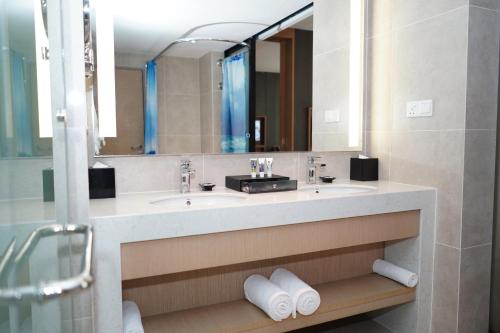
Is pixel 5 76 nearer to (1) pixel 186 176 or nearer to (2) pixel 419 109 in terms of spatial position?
(1) pixel 186 176

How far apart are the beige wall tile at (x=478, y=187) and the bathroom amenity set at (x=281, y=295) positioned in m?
0.84

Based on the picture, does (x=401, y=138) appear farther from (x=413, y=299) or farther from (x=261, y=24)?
(x=261, y=24)

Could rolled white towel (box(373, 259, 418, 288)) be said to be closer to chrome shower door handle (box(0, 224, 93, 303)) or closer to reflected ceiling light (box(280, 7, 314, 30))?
reflected ceiling light (box(280, 7, 314, 30))

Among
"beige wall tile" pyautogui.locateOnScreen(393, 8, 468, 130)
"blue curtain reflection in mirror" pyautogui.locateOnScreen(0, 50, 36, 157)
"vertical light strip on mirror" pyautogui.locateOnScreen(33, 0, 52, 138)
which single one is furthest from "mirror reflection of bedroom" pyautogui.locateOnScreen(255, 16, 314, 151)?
"blue curtain reflection in mirror" pyautogui.locateOnScreen(0, 50, 36, 157)

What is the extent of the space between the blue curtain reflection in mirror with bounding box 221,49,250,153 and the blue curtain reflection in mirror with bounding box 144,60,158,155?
1.12 feet

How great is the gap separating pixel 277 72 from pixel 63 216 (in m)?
1.39

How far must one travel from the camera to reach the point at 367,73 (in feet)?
7.97

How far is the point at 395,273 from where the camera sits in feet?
6.82

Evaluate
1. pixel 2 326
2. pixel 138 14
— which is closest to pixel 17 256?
pixel 2 326

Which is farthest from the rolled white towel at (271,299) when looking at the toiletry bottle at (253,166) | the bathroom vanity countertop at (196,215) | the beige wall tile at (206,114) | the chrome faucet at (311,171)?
the beige wall tile at (206,114)

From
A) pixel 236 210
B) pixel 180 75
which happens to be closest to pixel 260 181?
pixel 236 210

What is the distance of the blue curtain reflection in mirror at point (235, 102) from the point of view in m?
2.01

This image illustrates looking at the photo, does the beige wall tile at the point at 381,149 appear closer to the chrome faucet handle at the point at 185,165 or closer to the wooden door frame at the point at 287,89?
the wooden door frame at the point at 287,89

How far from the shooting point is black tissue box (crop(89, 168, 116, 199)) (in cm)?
167
